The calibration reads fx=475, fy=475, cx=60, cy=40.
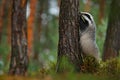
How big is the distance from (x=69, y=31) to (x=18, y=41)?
135 inches

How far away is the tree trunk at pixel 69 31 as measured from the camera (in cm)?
873

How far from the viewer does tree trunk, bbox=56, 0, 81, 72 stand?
873cm

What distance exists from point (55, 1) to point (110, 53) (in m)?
21.2

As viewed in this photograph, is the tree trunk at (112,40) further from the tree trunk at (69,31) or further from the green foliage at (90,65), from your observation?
the tree trunk at (69,31)

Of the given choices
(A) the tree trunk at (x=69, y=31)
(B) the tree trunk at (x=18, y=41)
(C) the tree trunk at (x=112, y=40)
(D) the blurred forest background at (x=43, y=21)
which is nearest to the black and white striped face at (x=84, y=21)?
(A) the tree trunk at (x=69, y=31)

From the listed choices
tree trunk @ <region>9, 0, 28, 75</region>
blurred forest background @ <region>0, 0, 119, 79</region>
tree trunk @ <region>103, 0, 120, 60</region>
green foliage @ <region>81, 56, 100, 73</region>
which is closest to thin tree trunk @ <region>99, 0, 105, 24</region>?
blurred forest background @ <region>0, 0, 119, 79</region>

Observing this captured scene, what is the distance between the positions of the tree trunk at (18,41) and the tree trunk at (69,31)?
3.17 metres

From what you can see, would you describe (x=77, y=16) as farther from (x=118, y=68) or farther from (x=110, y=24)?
(x=110, y=24)

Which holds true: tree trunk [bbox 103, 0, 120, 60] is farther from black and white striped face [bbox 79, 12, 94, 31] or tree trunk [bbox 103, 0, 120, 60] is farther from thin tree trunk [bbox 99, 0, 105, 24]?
thin tree trunk [bbox 99, 0, 105, 24]

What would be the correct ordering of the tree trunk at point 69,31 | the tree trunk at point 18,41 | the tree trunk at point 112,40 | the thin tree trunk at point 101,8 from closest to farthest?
the tree trunk at point 69,31 < the tree trunk at point 18,41 < the tree trunk at point 112,40 < the thin tree trunk at point 101,8

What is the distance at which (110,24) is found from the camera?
12.1 metres

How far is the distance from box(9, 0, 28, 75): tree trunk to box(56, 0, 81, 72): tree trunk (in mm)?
3173

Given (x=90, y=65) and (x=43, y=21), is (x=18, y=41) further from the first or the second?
(x=43, y=21)

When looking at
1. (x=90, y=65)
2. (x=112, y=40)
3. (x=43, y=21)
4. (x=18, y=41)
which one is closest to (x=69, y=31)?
(x=90, y=65)
